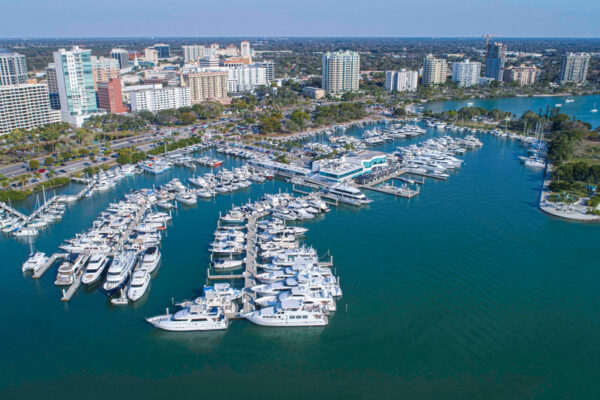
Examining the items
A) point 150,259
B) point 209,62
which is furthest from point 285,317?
point 209,62

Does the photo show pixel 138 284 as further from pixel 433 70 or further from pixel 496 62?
pixel 496 62

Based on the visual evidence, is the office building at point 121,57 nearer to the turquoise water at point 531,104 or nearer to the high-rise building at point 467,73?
the turquoise water at point 531,104

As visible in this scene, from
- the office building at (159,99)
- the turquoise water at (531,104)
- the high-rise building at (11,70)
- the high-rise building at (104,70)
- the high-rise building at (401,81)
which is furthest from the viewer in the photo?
the high-rise building at (401,81)

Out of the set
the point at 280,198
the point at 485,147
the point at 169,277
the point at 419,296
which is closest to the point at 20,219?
the point at 169,277

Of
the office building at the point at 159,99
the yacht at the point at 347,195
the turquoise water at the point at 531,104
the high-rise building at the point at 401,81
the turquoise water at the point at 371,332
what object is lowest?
the turquoise water at the point at 371,332

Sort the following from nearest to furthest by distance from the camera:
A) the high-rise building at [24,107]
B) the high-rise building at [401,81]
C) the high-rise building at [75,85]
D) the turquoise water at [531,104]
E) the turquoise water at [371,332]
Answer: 1. the turquoise water at [371,332]
2. the high-rise building at [24,107]
3. the high-rise building at [75,85]
4. the turquoise water at [531,104]
5. the high-rise building at [401,81]

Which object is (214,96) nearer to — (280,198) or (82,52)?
(82,52)

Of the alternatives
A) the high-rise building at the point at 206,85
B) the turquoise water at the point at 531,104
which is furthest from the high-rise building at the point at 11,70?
the turquoise water at the point at 531,104

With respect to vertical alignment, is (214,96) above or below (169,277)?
above
